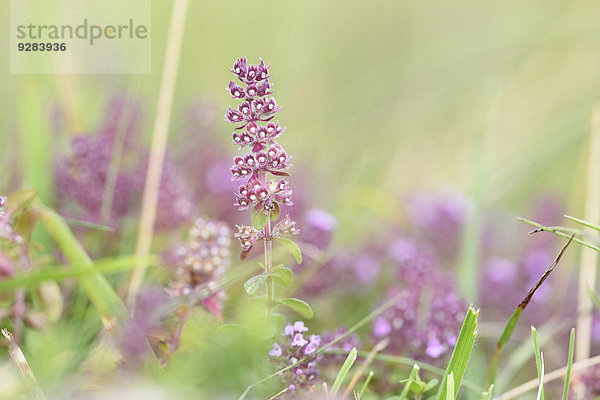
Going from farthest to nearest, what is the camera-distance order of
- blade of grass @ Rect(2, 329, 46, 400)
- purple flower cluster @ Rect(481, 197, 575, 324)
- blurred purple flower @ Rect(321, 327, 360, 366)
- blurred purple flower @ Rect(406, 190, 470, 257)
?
blurred purple flower @ Rect(406, 190, 470, 257)
purple flower cluster @ Rect(481, 197, 575, 324)
blurred purple flower @ Rect(321, 327, 360, 366)
blade of grass @ Rect(2, 329, 46, 400)

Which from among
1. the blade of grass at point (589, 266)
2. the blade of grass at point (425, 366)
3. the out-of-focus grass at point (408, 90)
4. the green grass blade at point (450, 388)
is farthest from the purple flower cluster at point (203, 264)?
the out-of-focus grass at point (408, 90)

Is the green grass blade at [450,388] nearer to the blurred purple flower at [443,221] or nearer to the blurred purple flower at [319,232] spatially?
the blurred purple flower at [319,232]

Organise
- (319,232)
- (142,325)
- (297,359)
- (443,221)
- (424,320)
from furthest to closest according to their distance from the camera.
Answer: (443,221) < (319,232) < (424,320) < (142,325) < (297,359)

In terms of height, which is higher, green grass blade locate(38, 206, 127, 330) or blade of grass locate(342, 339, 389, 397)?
green grass blade locate(38, 206, 127, 330)

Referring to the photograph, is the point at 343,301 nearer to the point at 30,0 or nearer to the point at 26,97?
the point at 26,97

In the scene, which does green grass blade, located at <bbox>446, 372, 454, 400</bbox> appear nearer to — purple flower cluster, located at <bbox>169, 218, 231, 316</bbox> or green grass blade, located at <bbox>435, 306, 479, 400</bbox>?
green grass blade, located at <bbox>435, 306, 479, 400</bbox>

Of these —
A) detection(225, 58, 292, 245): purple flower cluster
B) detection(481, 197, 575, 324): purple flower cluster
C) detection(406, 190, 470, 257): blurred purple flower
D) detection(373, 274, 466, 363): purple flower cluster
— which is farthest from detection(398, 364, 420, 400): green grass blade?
detection(406, 190, 470, 257): blurred purple flower

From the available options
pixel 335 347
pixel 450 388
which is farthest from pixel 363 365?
pixel 450 388

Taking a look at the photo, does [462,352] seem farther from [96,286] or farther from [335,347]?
[96,286]
